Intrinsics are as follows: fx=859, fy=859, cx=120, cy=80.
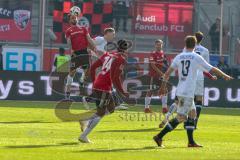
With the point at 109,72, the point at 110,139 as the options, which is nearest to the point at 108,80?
the point at 109,72

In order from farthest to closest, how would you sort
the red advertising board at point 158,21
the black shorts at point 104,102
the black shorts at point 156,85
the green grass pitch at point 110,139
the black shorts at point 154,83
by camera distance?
1. the red advertising board at point 158,21
2. the black shorts at point 156,85
3. the black shorts at point 154,83
4. the black shorts at point 104,102
5. the green grass pitch at point 110,139

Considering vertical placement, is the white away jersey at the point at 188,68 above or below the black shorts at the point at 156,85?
above

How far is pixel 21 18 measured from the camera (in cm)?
3359

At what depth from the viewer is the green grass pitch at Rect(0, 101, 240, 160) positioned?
14.8 m

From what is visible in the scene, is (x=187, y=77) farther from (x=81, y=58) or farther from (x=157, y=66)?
(x=157, y=66)

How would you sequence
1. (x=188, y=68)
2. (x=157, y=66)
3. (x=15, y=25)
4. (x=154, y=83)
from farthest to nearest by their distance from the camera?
(x=15, y=25)
(x=154, y=83)
(x=157, y=66)
(x=188, y=68)

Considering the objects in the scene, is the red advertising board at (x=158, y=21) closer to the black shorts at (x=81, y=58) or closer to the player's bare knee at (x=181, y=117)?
the black shorts at (x=81, y=58)

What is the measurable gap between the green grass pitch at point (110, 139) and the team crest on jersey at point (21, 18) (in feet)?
26.3

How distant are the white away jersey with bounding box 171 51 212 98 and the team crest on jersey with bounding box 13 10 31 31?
57.8 ft

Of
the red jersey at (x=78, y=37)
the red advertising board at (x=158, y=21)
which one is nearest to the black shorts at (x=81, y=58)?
the red jersey at (x=78, y=37)

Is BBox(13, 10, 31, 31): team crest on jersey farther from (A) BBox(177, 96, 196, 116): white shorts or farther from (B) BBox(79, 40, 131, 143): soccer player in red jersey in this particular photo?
(A) BBox(177, 96, 196, 116): white shorts

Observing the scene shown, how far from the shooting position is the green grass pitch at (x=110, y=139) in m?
14.8

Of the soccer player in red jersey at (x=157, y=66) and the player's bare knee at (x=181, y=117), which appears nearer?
the player's bare knee at (x=181, y=117)

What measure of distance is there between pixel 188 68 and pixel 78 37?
5771mm
